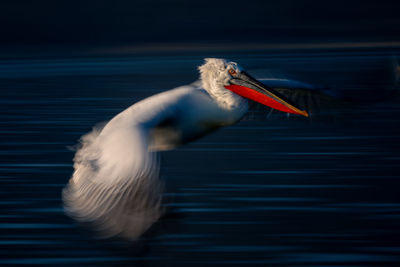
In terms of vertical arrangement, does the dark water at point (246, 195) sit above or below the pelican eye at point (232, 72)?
below

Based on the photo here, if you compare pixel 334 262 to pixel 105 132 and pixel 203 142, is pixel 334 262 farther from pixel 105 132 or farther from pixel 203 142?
pixel 203 142

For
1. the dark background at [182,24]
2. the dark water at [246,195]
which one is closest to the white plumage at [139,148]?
the dark water at [246,195]

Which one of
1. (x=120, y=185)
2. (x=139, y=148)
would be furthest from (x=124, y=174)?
(x=139, y=148)

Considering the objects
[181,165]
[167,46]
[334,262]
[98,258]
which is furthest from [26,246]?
[167,46]

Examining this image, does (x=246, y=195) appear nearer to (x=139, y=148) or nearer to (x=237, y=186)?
(x=237, y=186)

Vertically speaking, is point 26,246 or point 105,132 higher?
point 105,132

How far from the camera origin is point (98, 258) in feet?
22.5

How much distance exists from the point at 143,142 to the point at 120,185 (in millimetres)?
338

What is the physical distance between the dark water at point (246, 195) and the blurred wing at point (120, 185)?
19cm

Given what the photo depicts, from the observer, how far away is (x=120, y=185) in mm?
6559

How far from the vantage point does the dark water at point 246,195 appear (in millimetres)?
Answer: 6852

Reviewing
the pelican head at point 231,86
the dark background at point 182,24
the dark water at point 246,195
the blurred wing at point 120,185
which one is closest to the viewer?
the blurred wing at point 120,185

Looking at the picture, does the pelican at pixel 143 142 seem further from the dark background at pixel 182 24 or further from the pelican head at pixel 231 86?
the dark background at pixel 182 24

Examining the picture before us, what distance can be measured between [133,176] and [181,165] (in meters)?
3.97
